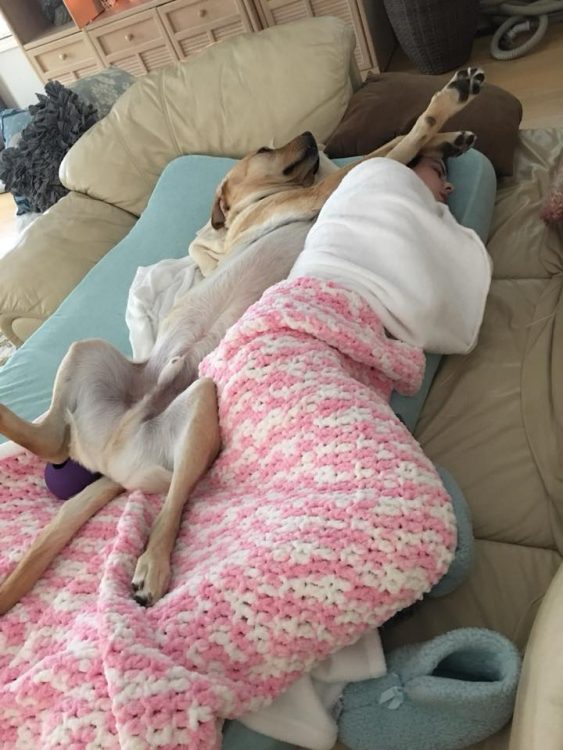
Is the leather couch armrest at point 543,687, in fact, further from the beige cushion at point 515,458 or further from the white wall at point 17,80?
the white wall at point 17,80

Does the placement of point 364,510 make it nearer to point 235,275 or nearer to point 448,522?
point 448,522

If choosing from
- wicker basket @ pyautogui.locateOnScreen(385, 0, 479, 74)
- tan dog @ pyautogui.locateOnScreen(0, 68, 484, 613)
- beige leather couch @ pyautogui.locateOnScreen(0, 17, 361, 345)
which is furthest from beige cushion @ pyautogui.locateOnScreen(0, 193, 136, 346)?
wicker basket @ pyautogui.locateOnScreen(385, 0, 479, 74)

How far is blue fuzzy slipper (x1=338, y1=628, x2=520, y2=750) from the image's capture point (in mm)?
774

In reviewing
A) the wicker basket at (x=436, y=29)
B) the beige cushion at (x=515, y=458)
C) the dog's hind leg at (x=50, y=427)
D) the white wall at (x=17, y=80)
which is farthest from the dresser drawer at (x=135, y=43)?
the dog's hind leg at (x=50, y=427)

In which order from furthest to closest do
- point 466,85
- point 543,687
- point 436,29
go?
point 436,29 → point 466,85 → point 543,687

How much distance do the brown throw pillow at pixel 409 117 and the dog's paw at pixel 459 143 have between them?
0.50 ft

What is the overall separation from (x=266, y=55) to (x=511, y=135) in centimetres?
94

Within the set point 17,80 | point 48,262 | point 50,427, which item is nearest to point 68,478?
point 50,427

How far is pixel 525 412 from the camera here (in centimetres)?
119

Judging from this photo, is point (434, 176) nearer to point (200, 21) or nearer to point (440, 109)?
point (440, 109)

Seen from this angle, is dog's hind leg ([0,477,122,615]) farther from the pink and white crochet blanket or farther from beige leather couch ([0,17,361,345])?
beige leather couch ([0,17,361,345])

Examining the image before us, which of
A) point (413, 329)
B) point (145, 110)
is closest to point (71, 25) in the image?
point (145, 110)

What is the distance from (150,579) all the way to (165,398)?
0.51m

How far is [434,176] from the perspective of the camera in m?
1.73
